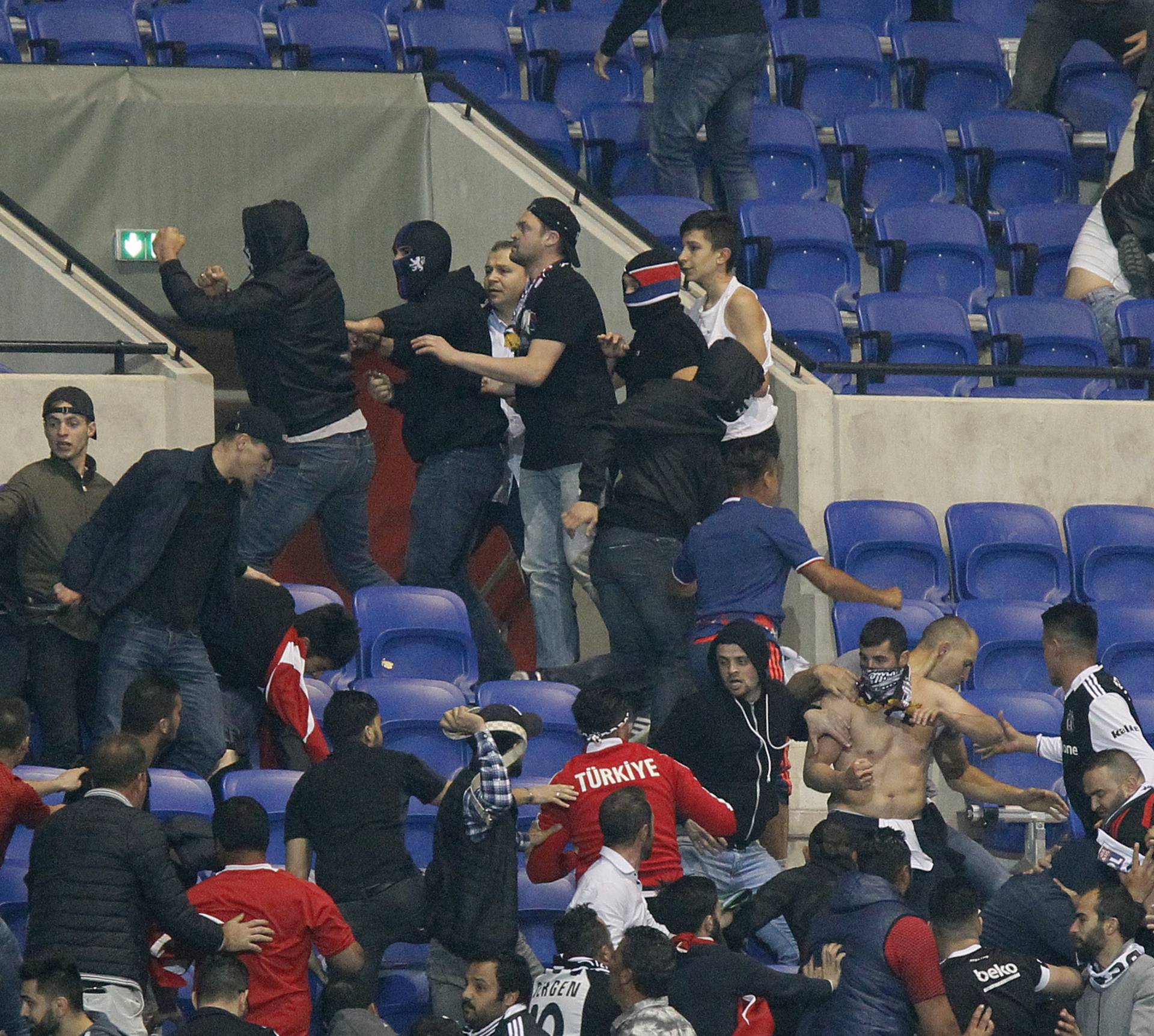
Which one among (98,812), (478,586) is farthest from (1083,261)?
(98,812)

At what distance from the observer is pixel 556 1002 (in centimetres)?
679

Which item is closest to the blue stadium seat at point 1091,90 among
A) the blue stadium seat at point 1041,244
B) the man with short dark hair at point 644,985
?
the blue stadium seat at point 1041,244

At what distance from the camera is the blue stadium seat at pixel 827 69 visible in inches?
517

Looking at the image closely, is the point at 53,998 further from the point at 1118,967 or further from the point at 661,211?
the point at 661,211

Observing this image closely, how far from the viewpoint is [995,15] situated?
14164 mm

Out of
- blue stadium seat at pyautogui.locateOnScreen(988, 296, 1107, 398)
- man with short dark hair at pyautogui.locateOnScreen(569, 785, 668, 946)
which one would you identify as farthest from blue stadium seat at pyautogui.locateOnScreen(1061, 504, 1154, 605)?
man with short dark hair at pyautogui.locateOnScreen(569, 785, 668, 946)

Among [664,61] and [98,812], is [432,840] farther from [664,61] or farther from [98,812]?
[664,61]

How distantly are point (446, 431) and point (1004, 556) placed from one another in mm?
2325

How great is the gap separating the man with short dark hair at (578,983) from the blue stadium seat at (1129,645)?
310 cm

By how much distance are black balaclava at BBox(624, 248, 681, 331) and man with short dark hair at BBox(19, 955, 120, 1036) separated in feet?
11.8

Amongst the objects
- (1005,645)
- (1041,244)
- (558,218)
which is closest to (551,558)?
(558,218)

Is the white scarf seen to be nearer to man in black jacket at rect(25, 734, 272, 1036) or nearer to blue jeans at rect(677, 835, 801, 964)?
blue jeans at rect(677, 835, 801, 964)

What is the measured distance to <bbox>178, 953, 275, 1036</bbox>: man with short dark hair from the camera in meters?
6.21

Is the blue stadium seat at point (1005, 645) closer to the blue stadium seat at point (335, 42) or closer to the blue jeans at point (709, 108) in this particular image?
the blue jeans at point (709, 108)
